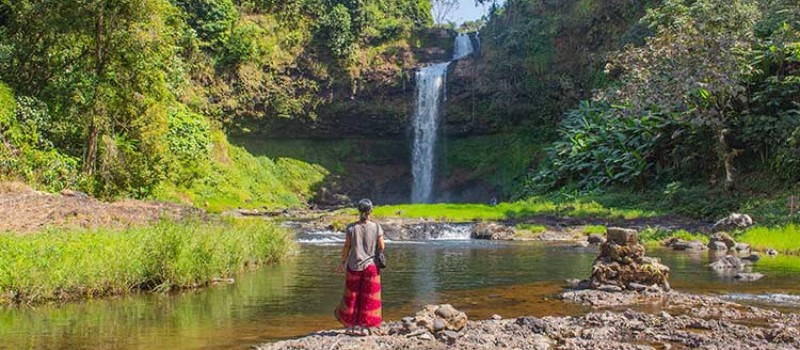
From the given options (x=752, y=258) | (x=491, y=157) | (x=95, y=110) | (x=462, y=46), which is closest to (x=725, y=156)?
(x=752, y=258)

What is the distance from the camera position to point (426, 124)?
52.5 metres

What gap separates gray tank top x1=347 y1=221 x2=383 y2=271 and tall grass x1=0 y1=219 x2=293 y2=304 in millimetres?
4933

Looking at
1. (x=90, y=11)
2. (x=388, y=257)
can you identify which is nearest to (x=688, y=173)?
(x=388, y=257)

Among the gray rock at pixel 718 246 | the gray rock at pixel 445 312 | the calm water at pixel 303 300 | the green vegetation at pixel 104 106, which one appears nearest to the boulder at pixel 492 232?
the calm water at pixel 303 300

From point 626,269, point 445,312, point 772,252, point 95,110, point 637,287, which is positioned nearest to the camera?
point 445,312

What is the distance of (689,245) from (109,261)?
54.4 feet

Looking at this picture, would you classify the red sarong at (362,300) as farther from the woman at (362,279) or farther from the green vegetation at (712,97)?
the green vegetation at (712,97)

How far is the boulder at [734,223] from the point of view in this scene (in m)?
23.3

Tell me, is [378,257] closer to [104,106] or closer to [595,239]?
[595,239]

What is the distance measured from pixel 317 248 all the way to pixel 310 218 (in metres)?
10.9

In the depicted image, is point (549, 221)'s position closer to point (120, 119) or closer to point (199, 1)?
point (120, 119)

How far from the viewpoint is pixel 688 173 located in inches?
1236

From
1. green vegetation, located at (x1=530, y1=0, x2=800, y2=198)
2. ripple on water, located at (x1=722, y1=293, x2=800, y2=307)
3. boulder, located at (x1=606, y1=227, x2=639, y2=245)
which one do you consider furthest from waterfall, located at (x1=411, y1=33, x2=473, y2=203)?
ripple on water, located at (x1=722, y1=293, x2=800, y2=307)

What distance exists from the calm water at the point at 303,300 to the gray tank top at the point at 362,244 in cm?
136
